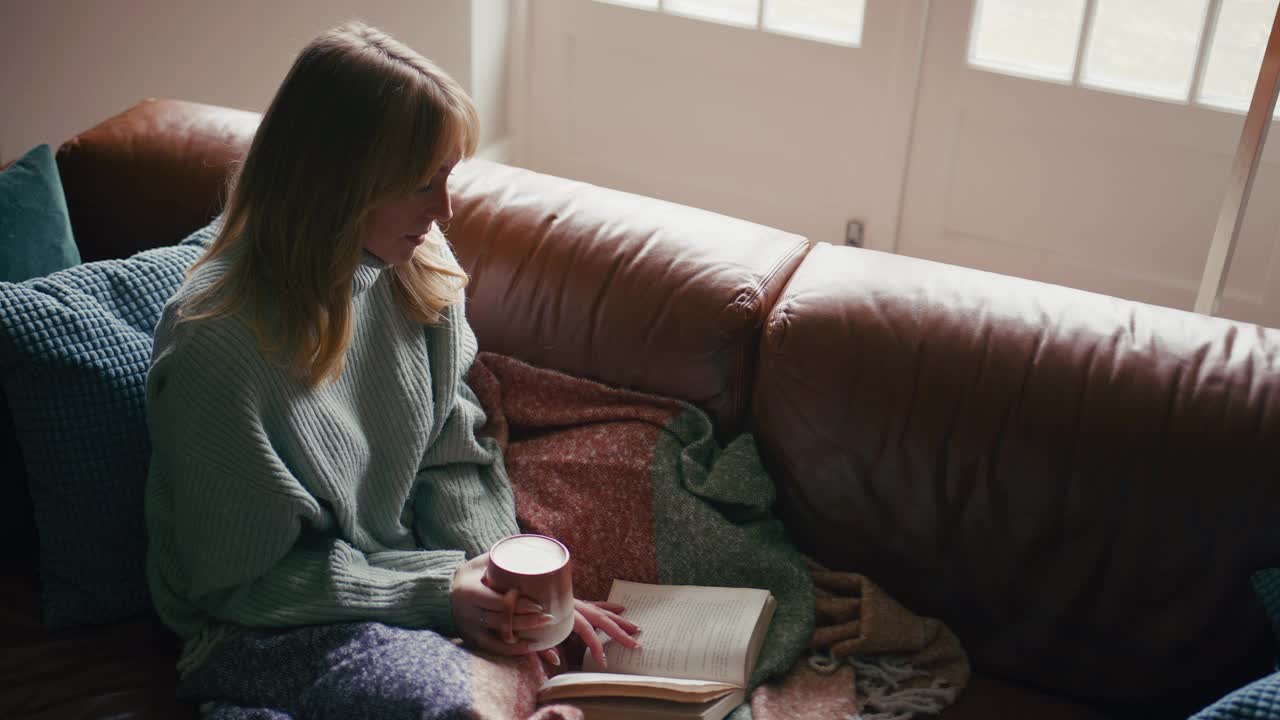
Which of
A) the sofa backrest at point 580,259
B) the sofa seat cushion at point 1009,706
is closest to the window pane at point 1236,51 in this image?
the sofa backrest at point 580,259

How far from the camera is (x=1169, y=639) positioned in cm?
142

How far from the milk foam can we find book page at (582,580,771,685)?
0.59 ft

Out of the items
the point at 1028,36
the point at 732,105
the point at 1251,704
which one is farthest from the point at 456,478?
the point at 1028,36

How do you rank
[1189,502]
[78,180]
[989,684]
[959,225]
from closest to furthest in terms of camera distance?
[1189,502]
[989,684]
[78,180]
[959,225]

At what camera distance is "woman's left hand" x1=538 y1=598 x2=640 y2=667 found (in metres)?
1.35

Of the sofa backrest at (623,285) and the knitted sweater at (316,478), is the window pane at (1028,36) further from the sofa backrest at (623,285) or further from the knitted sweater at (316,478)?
the knitted sweater at (316,478)

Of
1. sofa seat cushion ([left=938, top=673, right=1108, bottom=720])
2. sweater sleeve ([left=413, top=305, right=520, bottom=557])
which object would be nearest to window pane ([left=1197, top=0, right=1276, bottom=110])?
sofa seat cushion ([left=938, top=673, right=1108, bottom=720])

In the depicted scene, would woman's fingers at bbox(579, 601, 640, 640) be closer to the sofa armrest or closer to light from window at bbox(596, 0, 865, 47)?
the sofa armrest

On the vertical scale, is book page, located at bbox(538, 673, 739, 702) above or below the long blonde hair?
below

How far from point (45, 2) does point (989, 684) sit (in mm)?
2775

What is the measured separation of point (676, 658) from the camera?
1.38 meters

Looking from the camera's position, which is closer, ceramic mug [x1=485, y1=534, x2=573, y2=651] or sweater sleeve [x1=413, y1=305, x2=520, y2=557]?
ceramic mug [x1=485, y1=534, x2=573, y2=651]

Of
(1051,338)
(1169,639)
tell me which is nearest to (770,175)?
(1051,338)

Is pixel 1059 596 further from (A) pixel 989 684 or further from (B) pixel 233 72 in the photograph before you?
(B) pixel 233 72
